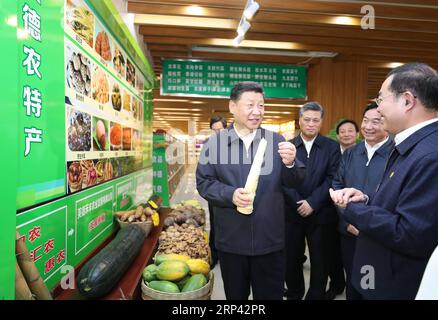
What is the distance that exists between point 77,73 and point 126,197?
1.77 metres

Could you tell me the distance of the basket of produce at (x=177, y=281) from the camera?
76.0 inches

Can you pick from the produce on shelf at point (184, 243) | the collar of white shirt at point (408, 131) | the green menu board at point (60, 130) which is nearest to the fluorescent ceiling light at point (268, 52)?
the green menu board at point (60, 130)

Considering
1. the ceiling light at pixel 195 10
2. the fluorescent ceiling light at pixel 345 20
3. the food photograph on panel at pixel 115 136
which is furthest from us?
the fluorescent ceiling light at pixel 345 20

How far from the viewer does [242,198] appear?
1749 mm

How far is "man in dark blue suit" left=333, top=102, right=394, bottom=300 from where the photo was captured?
2281mm

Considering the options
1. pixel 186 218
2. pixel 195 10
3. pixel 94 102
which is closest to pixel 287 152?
pixel 94 102

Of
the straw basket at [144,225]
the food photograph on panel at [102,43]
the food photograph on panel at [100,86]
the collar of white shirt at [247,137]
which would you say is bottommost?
the straw basket at [144,225]

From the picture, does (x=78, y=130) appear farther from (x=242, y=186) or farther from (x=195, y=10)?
(x=195, y=10)

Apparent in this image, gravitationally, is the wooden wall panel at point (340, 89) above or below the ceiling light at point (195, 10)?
below

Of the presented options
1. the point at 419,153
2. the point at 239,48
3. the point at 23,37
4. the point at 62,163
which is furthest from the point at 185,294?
the point at 239,48

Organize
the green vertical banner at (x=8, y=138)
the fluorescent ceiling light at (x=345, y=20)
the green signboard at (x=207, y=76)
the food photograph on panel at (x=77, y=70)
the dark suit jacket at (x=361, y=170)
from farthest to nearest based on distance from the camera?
the green signboard at (x=207, y=76) < the fluorescent ceiling light at (x=345, y=20) < the dark suit jacket at (x=361, y=170) < the food photograph on panel at (x=77, y=70) < the green vertical banner at (x=8, y=138)

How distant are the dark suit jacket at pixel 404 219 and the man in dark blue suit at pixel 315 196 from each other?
134 centimetres

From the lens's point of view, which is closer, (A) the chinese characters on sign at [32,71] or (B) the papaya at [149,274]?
(A) the chinese characters on sign at [32,71]

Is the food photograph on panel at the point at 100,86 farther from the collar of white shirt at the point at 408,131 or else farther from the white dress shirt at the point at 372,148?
the white dress shirt at the point at 372,148
